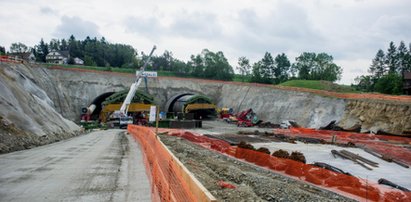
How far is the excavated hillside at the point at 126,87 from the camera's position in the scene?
1061 inches

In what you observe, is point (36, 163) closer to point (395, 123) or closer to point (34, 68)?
point (395, 123)

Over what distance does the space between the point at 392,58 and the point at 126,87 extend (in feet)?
274

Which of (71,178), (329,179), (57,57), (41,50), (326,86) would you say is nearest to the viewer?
(71,178)

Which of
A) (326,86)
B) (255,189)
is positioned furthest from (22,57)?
(255,189)

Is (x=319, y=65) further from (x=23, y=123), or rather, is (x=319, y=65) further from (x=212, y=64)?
(x=23, y=123)

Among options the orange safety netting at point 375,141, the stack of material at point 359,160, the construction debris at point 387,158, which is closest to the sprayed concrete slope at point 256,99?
the orange safety netting at point 375,141

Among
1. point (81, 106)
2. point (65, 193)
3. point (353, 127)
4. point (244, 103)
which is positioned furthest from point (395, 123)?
point (81, 106)

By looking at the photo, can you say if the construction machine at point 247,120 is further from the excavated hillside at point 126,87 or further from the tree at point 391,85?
the tree at point 391,85

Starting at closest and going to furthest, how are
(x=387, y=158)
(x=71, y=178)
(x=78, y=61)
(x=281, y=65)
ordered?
(x=71, y=178) → (x=387, y=158) → (x=281, y=65) → (x=78, y=61)

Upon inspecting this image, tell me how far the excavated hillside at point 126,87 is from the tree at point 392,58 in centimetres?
6299

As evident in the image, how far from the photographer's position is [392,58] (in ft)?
388

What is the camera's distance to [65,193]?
10.6 metres

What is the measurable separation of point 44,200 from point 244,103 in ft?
204

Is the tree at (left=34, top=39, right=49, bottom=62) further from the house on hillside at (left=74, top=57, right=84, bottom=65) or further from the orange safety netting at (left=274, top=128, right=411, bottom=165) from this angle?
the orange safety netting at (left=274, top=128, right=411, bottom=165)
